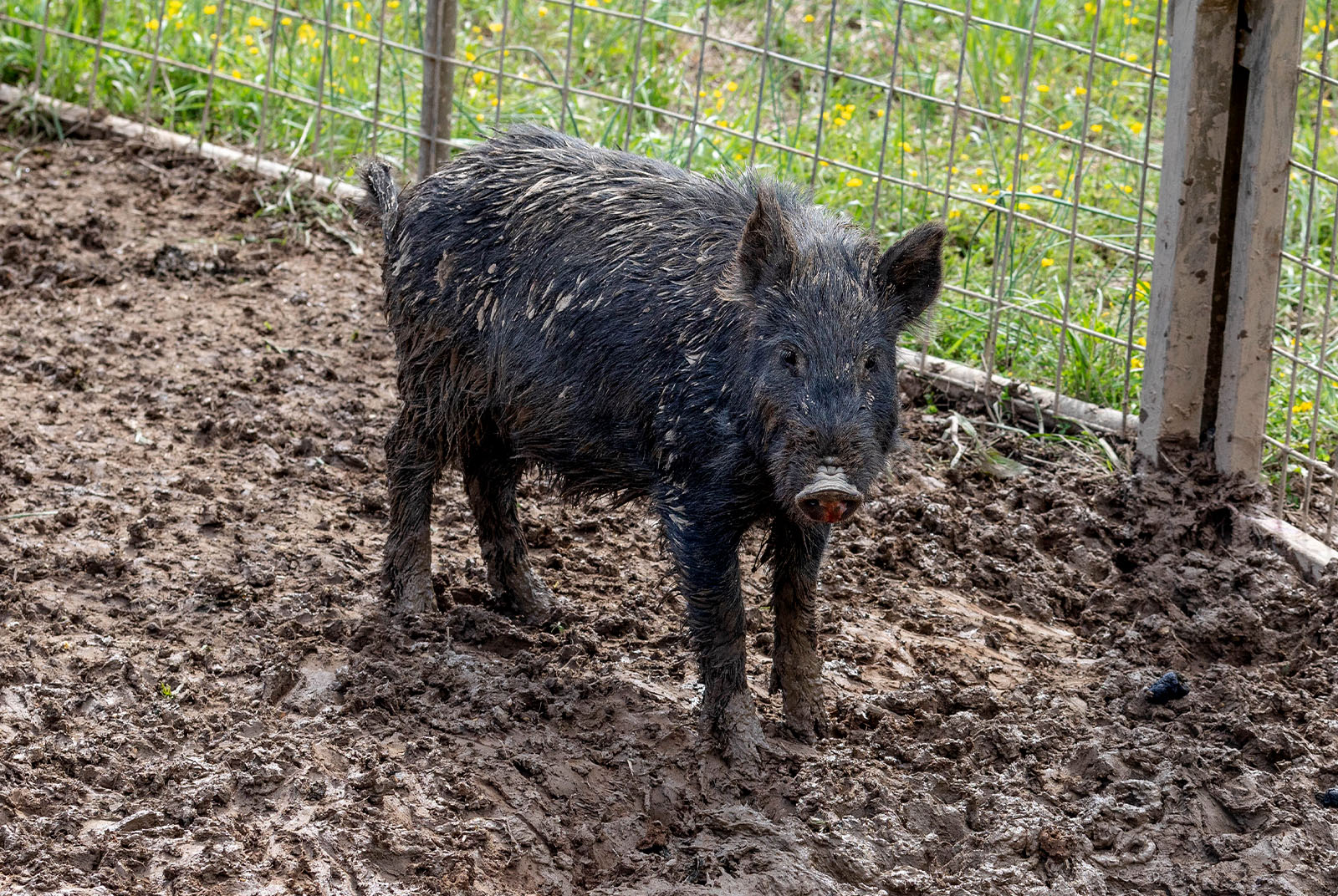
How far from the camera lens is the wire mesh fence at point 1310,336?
14.6 feet

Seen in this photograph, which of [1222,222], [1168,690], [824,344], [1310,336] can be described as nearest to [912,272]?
[824,344]

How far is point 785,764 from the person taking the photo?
3664 millimetres

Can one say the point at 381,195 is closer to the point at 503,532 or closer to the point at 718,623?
the point at 503,532

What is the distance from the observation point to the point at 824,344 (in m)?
3.39

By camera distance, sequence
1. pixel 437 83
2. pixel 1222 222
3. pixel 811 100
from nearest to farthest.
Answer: pixel 1222 222, pixel 437 83, pixel 811 100

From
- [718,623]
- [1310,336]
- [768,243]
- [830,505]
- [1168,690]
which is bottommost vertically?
[1168,690]

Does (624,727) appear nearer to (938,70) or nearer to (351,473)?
(351,473)

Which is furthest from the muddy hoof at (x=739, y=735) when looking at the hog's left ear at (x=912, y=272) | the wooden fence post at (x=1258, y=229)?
the wooden fence post at (x=1258, y=229)

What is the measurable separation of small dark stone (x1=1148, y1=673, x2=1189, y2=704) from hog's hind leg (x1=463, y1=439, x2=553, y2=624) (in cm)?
162

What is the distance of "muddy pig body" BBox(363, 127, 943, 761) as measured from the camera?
3.44 m

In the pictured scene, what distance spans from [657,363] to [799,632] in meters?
0.76

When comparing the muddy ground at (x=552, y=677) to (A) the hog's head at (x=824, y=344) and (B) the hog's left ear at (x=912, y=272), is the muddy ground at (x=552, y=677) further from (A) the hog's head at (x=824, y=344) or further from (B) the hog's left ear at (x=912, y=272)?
(B) the hog's left ear at (x=912, y=272)

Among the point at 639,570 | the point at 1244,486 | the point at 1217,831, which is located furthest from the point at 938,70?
the point at 1217,831

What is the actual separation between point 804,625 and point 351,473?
6.05ft
